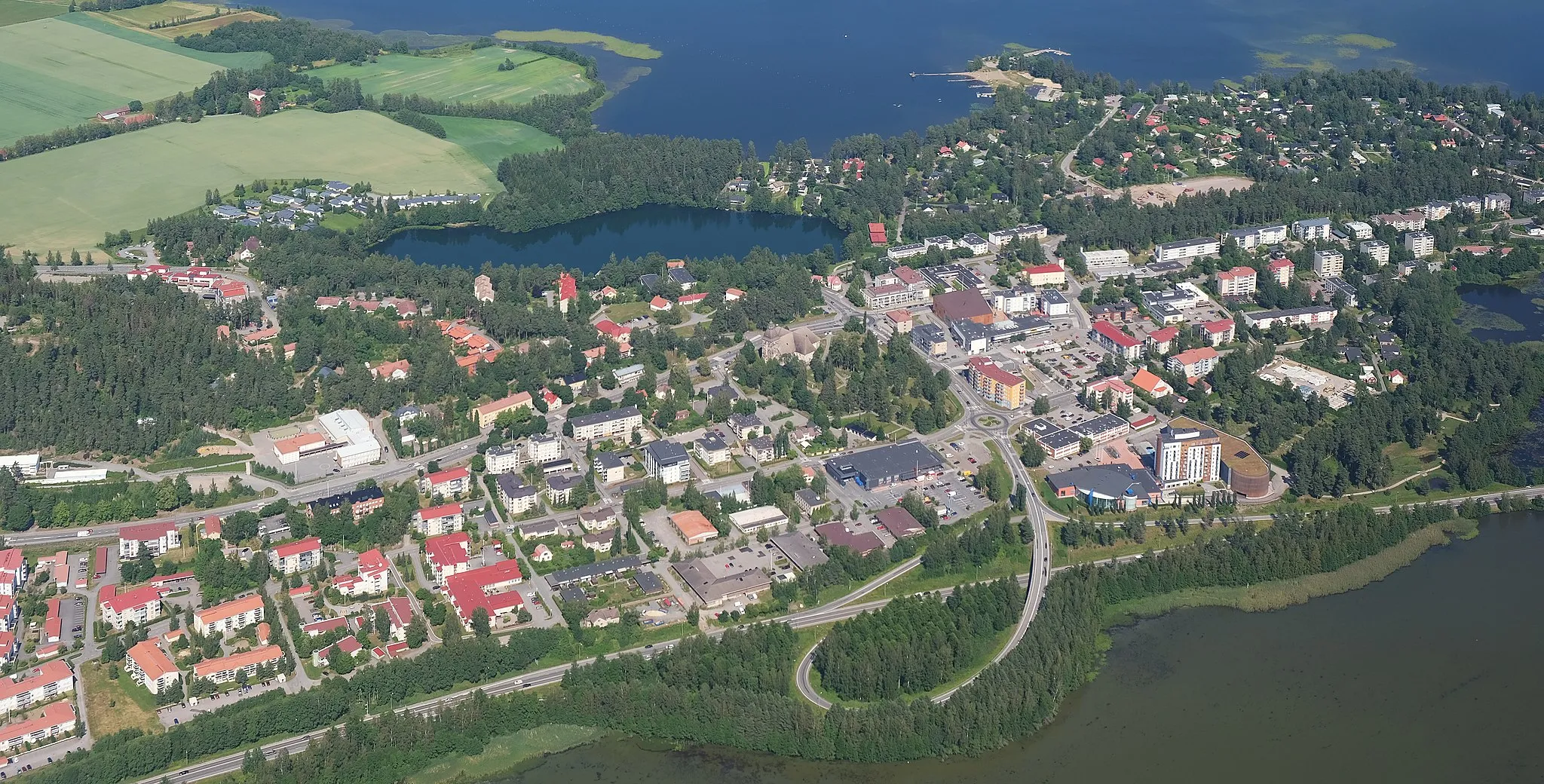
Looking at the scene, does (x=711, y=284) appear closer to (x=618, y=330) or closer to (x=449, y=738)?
(x=618, y=330)

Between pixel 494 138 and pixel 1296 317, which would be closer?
pixel 1296 317

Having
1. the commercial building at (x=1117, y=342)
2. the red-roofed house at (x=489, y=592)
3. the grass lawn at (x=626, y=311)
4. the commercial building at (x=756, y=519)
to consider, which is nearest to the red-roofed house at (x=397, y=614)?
the red-roofed house at (x=489, y=592)

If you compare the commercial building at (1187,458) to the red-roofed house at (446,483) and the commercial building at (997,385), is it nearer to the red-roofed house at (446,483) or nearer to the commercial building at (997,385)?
the commercial building at (997,385)

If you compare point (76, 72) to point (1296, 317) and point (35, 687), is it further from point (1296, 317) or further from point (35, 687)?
point (1296, 317)

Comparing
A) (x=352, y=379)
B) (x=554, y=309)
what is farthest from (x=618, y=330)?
(x=352, y=379)

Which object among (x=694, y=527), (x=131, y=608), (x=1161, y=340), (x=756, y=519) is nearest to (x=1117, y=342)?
(x=1161, y=340)

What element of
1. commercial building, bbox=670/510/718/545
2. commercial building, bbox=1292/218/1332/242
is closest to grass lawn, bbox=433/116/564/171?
commercial building, bbox=1292/218/1332/242
